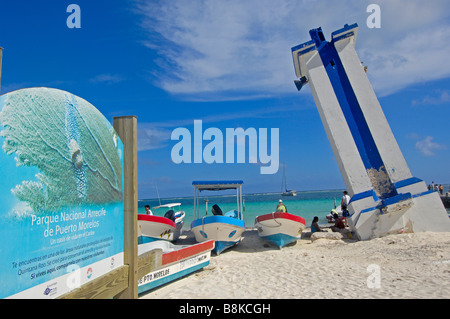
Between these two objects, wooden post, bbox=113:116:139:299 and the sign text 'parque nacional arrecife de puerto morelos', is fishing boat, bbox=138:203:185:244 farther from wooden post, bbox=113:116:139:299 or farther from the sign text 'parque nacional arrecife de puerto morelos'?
the sign text 'parque nacional arrecife de puerto morelos'

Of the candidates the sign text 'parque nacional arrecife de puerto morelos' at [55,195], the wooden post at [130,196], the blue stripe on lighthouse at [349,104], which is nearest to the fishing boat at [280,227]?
the blue stripe on lighthouse at [349,104]

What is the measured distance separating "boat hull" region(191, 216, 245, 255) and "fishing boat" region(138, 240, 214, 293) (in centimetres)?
167

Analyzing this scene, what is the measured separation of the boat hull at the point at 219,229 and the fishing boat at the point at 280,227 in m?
0.91

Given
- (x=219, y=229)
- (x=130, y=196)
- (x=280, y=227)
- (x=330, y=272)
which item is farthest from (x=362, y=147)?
(x=130, y=196)

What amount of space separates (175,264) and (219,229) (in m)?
3.33

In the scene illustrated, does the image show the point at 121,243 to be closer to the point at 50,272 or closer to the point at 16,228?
the point at 50,272

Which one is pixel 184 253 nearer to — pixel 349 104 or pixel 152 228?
pixel 152 228

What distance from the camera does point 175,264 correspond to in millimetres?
6289

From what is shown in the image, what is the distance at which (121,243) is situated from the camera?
318cm

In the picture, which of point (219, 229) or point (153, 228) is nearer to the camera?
point (219, 229)

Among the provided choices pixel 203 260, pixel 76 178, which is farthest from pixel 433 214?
pixel 76 178

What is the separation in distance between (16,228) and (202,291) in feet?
13.8

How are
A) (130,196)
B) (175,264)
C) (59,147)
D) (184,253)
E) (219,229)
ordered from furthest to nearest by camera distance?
(219,229) → (184,253) → (175,264) → (130,196) → (59,147)

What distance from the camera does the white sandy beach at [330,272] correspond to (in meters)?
5.28
